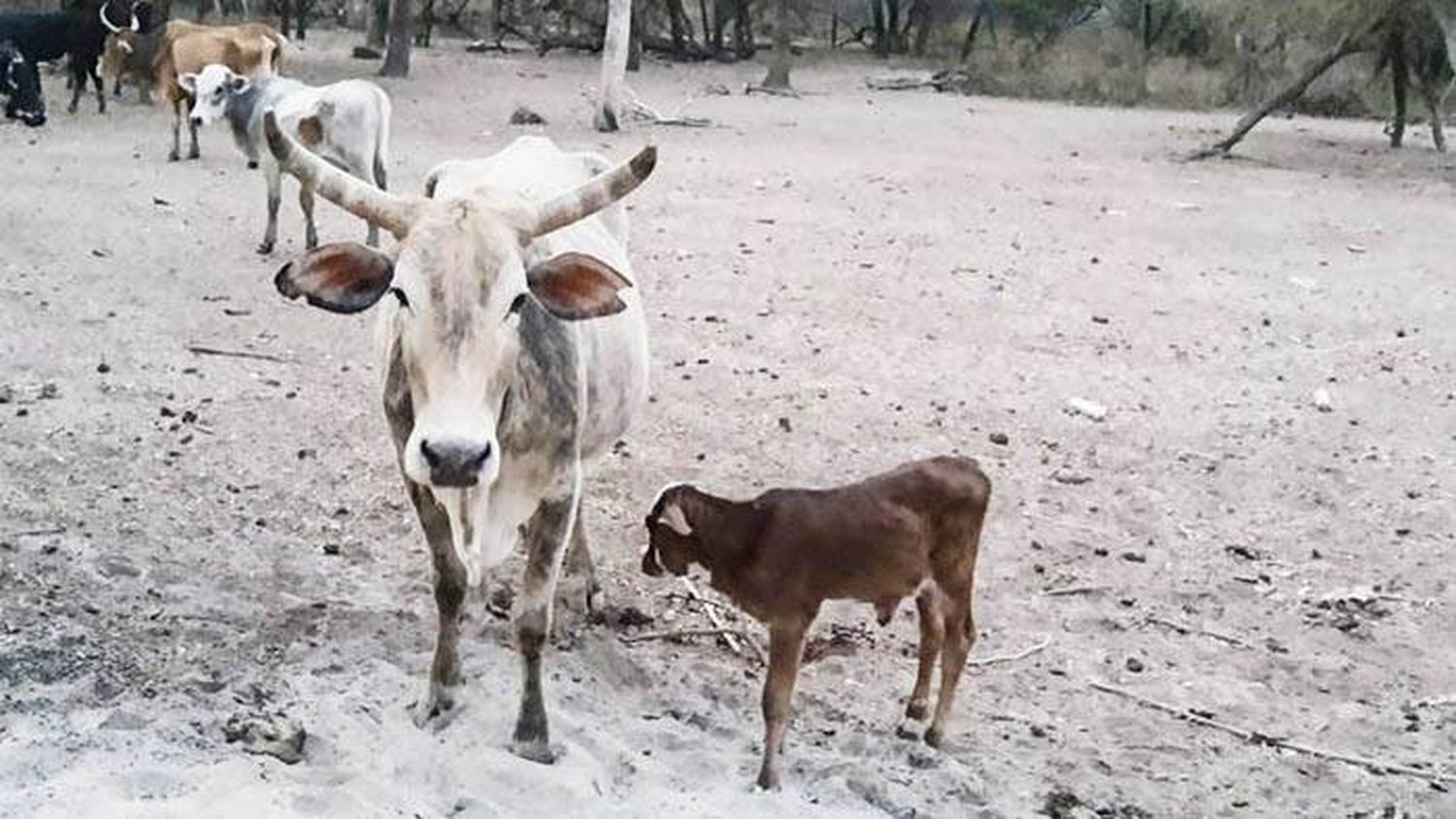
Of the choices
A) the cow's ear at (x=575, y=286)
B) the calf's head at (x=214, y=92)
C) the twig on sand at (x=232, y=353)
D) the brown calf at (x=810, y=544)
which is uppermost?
the calf's head at (x=214, y=92)

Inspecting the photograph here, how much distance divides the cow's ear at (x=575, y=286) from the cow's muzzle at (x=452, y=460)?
583mm

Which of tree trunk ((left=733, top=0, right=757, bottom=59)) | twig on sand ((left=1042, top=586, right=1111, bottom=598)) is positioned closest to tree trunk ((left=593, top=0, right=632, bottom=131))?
tree trunk ((left=733, top=0, right=757, bottom=59))

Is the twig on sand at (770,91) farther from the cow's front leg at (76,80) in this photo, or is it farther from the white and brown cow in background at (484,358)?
the white and brown cow in background at (484,358)

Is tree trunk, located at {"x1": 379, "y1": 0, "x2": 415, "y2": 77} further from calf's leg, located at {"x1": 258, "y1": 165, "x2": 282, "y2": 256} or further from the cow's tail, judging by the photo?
calf's leg, located at {"x1": 258, "y1": 165, "x2": 282, "y2": 256}

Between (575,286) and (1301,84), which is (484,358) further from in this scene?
(1301,84)

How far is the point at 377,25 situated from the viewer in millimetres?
28094

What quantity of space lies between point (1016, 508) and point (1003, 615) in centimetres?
112

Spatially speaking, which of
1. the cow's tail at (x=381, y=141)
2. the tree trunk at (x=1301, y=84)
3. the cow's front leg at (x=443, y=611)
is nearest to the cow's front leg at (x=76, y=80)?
the cow's tail at (x=381, y=141)

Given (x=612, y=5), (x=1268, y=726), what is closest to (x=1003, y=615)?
(x=1268, y=726)

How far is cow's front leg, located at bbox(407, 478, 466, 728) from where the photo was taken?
4.36 meters

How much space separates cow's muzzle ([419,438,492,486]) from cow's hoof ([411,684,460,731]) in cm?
110

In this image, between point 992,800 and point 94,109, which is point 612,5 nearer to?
point 94,109

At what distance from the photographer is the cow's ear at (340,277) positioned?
3.89 meters

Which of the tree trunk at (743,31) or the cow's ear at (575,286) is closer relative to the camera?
the cow's ear at (575,286)
